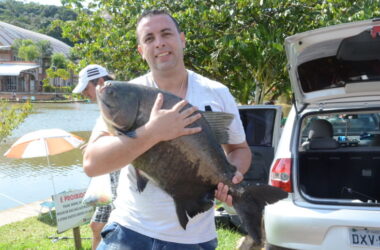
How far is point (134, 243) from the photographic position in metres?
1.98

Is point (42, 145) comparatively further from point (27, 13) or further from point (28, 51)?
point (27, 13)

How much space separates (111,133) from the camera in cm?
180

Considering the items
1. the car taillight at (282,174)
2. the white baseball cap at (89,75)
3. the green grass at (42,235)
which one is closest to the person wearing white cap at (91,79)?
the white baseball cap at (89,75)

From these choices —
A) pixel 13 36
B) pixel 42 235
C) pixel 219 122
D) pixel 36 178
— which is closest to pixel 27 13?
pixel 13 36

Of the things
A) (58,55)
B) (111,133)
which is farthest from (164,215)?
(58,55)

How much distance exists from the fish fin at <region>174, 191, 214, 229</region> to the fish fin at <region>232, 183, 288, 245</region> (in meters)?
0.11

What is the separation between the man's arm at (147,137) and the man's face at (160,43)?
330 millimetres

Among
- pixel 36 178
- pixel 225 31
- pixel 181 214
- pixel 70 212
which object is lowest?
pixel 36 178

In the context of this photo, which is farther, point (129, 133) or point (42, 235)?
point (42, 235)

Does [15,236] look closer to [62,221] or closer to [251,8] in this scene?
[62,221]

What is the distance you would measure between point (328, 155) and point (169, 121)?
3.55 m

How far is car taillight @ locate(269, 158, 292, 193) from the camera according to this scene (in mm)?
3639

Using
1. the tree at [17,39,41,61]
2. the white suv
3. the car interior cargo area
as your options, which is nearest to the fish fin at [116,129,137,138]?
the white suv

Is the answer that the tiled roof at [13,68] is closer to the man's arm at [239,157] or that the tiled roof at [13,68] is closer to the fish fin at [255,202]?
the man's arm at [239,157]
